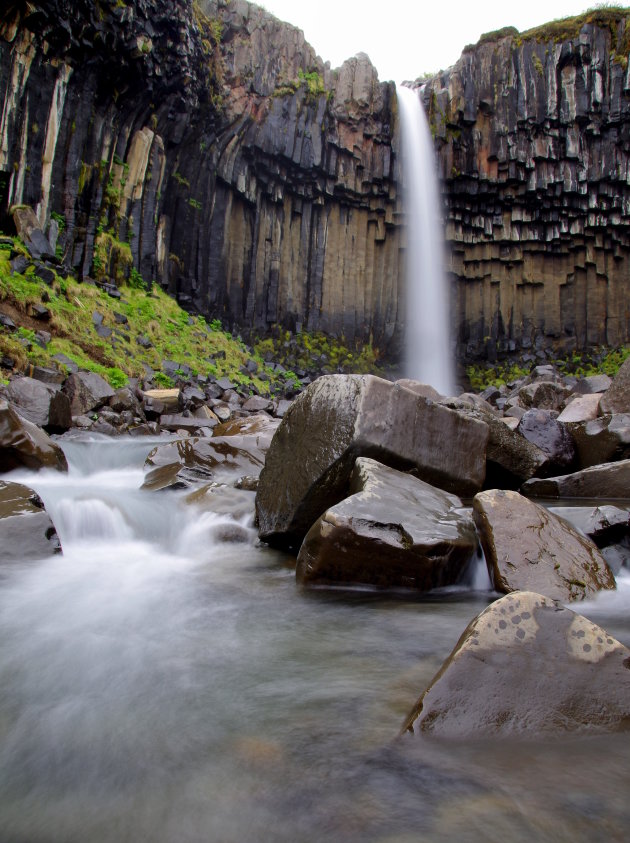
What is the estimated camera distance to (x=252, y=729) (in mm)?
2121

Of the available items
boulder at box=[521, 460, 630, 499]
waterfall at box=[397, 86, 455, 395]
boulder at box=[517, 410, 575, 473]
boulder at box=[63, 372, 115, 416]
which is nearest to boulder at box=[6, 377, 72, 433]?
boulder at box=[63, 372, 115, 416]

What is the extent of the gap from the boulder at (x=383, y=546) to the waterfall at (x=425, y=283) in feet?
75.6

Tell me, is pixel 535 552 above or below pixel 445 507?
below

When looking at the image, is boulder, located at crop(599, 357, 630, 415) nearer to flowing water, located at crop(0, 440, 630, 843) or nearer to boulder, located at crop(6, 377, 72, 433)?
flowing water, located at crop(0, 440, 630, 843)

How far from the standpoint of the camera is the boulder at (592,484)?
19.9 feet

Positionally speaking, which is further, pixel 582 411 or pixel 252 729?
pixel 582 411

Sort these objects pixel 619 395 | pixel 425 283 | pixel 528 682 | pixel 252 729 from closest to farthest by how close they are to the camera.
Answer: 1. pixel 528 682
2. pixel 252 729
3. pixel 619 395
4. pixel 425 283

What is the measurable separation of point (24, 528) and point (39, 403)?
6.33m

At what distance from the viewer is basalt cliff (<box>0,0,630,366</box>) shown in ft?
59.5

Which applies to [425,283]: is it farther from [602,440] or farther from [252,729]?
[252,729]

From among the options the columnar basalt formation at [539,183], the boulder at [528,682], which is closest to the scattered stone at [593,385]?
the columnar basalt formation at [539,183]

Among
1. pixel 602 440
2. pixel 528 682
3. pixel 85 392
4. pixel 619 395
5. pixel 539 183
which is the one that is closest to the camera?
pixel 528 682

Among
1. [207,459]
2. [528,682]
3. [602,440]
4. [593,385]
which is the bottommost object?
[207,459]

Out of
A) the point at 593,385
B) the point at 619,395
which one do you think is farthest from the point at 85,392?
the point at 593,385
